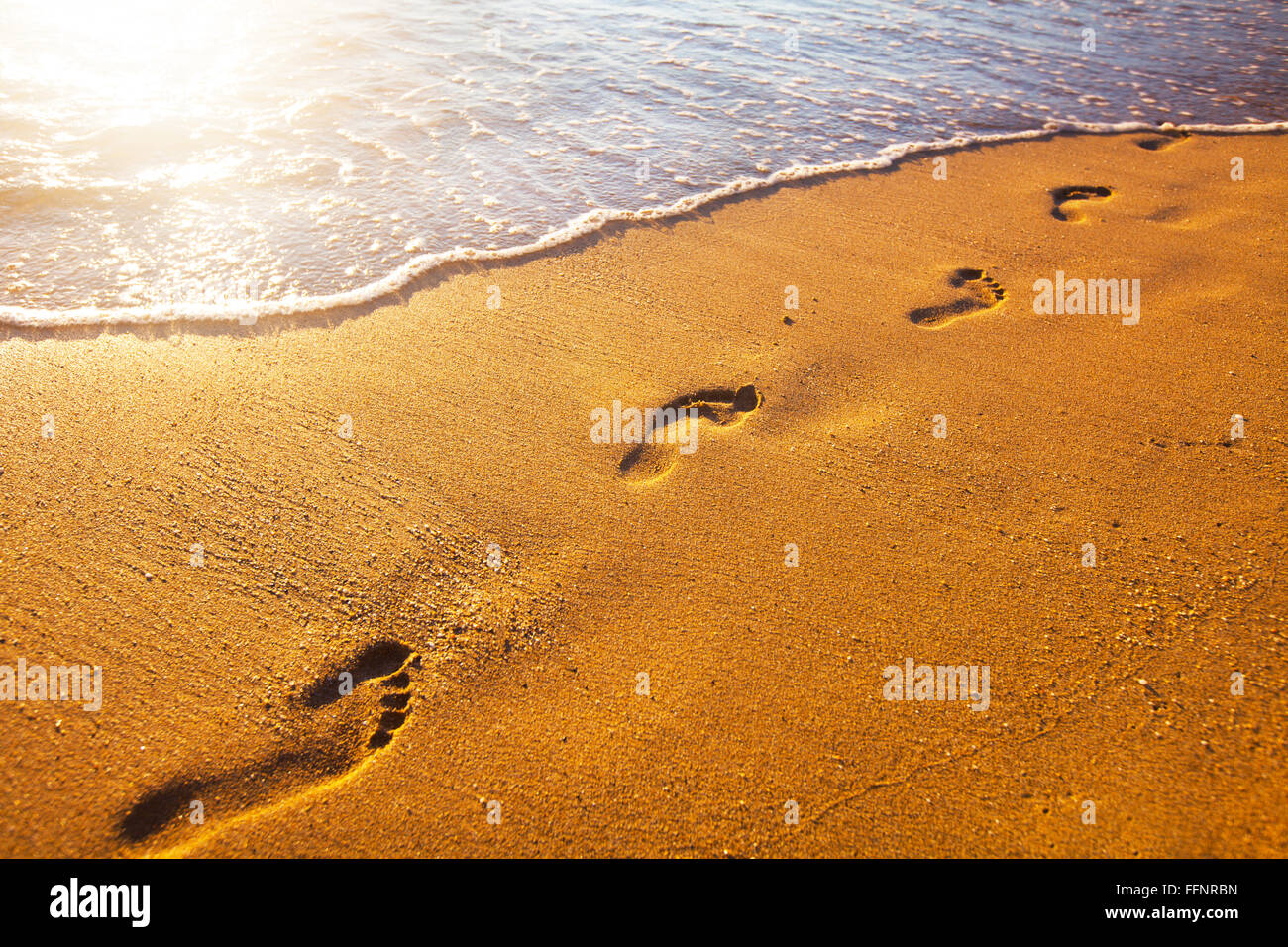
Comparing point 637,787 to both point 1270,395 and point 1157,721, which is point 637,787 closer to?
point 1157,721

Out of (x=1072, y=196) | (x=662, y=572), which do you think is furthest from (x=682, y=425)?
(x=1072, y=196)
